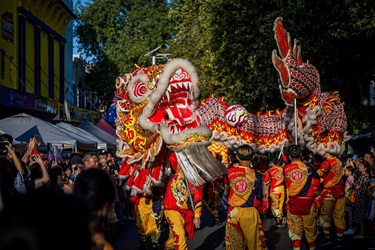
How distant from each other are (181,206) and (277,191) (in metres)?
6.60

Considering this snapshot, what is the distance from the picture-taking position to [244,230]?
8375mm

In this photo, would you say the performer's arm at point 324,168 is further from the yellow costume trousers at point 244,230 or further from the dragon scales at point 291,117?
the yellow costume trousers at point 244,230

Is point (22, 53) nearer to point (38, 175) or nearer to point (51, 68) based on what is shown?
point (51, 68)

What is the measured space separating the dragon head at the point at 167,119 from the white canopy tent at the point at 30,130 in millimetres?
4804

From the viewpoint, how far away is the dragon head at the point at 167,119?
8.08 metres

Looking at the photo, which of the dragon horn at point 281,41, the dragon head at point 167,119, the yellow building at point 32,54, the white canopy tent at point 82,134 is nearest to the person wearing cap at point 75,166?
the dragon head at point 167,119

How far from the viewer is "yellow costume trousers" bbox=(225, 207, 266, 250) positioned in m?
8.35

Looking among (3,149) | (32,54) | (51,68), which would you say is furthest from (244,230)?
(51,68)

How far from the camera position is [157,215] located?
9945mm

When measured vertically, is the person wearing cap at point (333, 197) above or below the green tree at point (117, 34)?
below

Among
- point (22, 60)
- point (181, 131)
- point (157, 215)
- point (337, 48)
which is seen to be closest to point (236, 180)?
point (181, 131)

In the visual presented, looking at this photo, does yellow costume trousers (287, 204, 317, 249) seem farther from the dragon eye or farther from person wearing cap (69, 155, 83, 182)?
person wearing cap (69, 155, 83, 182)

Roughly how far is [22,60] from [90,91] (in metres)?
19.6

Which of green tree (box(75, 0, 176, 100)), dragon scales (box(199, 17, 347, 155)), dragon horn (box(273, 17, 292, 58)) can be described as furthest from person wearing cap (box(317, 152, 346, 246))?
green tree (box(75, 0, 176, 100))
